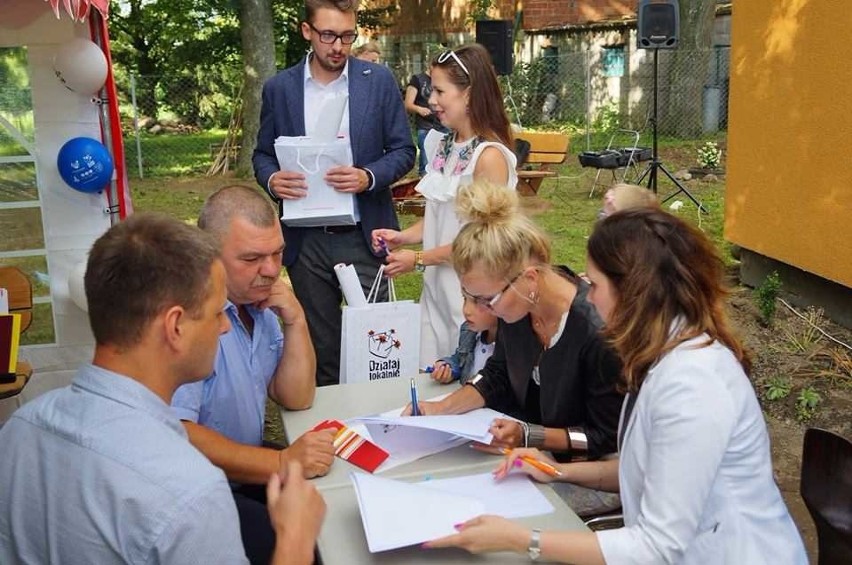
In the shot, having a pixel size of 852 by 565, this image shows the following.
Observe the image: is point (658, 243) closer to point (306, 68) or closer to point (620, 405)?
point (620, 405)

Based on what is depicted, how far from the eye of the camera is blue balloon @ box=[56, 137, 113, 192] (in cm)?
423

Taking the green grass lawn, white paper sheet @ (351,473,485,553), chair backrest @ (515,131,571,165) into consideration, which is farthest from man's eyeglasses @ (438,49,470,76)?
chair backrest @ (515,131,571,165)

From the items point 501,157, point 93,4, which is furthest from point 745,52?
point 93,4

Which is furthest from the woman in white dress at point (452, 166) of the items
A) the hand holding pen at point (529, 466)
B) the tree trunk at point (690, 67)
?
the tree trunk at point (690, 67)

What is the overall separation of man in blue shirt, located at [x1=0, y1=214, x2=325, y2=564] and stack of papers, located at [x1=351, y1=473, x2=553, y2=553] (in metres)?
0.19

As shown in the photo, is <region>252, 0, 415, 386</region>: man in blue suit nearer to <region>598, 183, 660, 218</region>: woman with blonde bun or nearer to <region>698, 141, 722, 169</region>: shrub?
<region>598, 183, 660, 218</region>: woman with blonde bun

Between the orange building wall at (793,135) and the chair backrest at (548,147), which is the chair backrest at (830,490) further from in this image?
the chair backrest at (548,147)

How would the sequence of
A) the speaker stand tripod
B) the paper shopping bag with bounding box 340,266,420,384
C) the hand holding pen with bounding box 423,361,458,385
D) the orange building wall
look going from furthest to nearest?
1. the speaker stand tripod
2. the orange building wall
3. the paper shopping bag with bounding box 340,266,420,384
4. the hand holding pen with bounding box 423,361,458,385

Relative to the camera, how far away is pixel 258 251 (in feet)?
8.17

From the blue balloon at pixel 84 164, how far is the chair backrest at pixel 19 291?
52 centimetres

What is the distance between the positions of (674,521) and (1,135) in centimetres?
394

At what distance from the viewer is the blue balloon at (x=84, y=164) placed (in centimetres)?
423

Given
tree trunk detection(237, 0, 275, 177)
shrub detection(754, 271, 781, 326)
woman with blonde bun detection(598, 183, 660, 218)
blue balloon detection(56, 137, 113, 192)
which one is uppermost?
tree trunk detection(237, 0, 275, 177)

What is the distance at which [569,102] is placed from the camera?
17.0m
